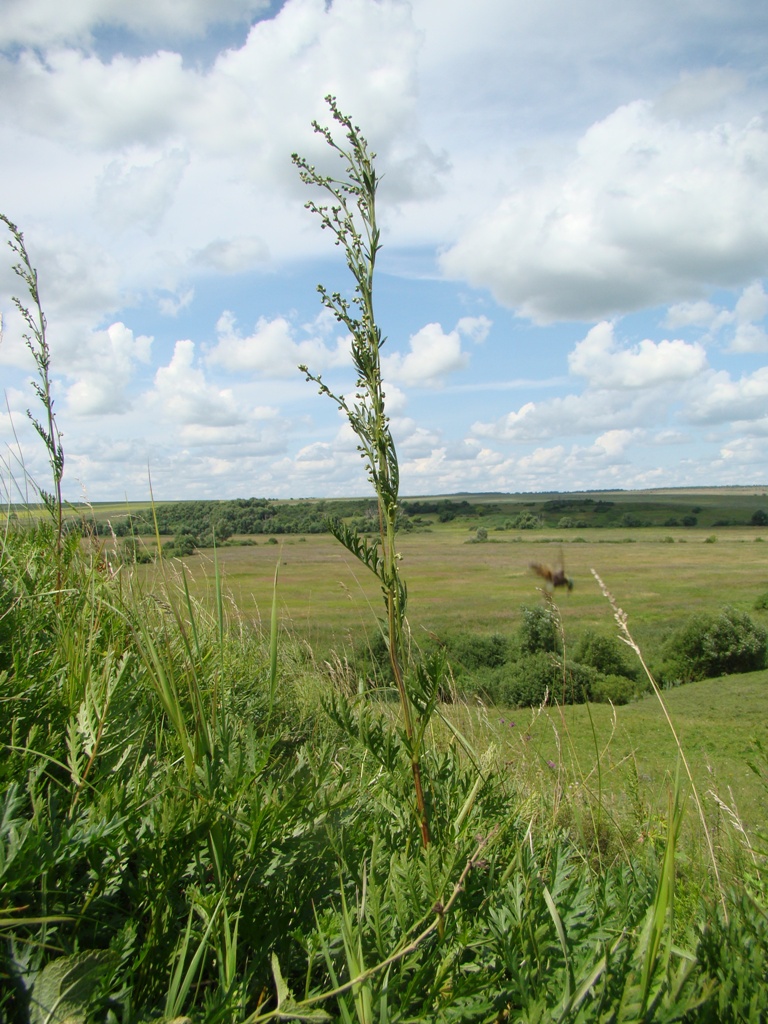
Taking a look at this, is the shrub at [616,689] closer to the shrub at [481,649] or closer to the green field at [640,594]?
the green field at [640,594]

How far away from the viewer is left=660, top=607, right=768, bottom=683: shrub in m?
36.0

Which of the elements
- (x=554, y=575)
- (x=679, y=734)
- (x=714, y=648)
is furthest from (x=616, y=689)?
(x=554, y=575)

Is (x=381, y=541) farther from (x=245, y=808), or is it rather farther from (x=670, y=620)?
(x=670, y=620)

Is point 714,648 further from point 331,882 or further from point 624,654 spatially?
point 331,882

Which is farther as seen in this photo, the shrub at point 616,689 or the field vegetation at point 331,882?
the shrub at point 616,689

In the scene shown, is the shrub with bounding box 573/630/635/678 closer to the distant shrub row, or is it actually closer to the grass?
the distant shrub row

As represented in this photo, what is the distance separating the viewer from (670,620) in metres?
47.8

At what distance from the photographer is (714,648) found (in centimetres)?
3666

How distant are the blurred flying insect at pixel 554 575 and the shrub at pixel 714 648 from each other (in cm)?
3648

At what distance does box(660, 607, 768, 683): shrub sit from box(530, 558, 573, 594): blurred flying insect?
120 ft

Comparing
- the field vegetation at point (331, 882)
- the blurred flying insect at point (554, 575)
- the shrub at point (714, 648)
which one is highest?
the blurred flying insect at point (554, 575)

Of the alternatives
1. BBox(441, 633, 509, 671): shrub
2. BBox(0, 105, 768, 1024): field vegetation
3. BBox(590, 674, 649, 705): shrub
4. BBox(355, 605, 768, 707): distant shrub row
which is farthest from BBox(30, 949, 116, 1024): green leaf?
BBox(441, 633, 509, 671): shrub

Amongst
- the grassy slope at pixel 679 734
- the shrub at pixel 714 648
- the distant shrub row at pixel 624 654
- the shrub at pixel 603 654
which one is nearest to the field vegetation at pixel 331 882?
the grassy slope at pixel 679 734

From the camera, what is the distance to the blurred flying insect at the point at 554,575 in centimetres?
246
